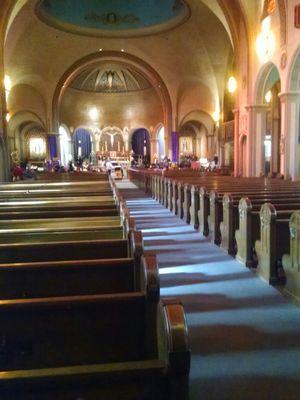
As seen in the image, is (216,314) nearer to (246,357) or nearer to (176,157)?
(246,357)

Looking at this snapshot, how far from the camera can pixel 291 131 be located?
1098 centimetres

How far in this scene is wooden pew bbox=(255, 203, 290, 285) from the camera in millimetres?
3764

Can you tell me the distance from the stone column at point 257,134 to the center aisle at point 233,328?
9737mm

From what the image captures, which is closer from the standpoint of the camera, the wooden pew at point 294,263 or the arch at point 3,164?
the wooden pew at point 294,263

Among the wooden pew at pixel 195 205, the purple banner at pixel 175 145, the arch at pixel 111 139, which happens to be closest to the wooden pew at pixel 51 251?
the wooden pew at pixel 195 205

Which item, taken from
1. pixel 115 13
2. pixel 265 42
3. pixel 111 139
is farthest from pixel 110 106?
pixel 265 42

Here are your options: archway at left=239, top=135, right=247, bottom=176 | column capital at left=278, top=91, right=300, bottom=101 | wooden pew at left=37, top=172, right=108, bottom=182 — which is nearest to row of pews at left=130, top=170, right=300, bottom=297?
column capital at left=278, top=91, right=300, bottom=101

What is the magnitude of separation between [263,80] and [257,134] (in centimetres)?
196

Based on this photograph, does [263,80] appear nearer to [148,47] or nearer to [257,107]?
[257,107]

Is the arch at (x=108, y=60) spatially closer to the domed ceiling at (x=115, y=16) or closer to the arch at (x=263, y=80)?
the domed ceiling at (x=115, y=16)

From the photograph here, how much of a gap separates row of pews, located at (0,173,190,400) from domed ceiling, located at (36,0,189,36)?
2126cm

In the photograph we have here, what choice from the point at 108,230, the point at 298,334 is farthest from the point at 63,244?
the point at 298,334

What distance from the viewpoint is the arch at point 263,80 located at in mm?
13055

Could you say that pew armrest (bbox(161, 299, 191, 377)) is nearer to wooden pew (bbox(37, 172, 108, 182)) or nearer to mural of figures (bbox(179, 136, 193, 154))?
wooden pew (bbox(37, 172, 108, 182))
